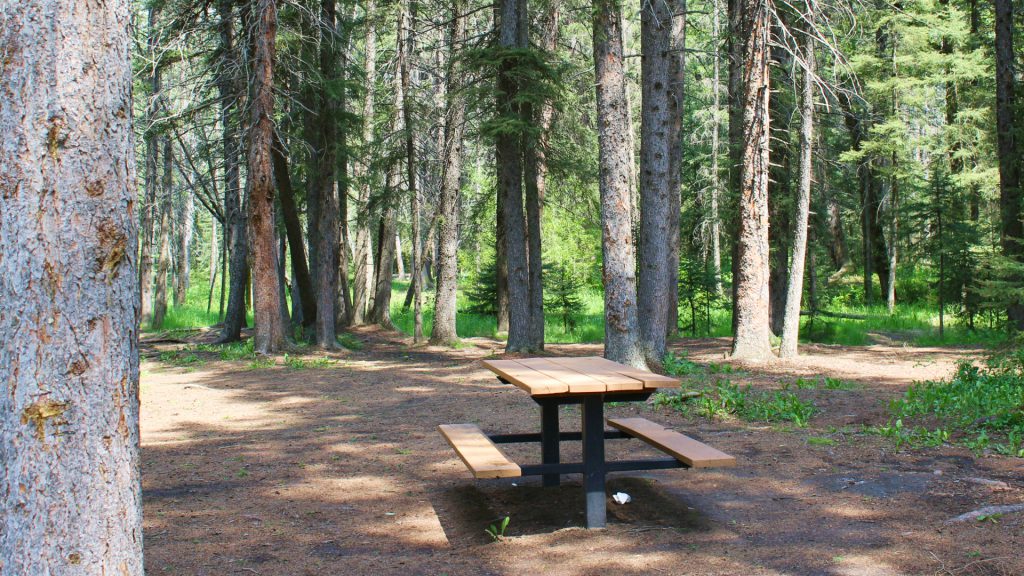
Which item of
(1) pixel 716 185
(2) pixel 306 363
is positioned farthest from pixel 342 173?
(1) pixel 716 185

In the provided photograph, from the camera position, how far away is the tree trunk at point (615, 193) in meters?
10.1

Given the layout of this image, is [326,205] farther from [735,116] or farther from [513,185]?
[735,116]

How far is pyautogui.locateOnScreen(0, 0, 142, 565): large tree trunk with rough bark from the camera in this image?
2.68m

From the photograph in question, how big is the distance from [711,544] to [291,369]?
9900 millimetres

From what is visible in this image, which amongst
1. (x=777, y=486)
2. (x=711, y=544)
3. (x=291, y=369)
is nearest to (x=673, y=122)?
(x=291, y=369)

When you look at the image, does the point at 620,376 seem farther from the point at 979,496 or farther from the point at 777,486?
the point at 979,496

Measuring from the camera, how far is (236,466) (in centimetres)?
655

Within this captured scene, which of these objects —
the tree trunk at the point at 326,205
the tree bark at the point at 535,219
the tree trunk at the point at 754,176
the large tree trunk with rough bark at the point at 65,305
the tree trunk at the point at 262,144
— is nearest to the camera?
the large tree trunk with rough bark at the point at 65,305

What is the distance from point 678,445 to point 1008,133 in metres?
13.9

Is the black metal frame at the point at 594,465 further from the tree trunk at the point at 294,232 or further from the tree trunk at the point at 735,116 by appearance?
the tree trunk at the point at 294,232

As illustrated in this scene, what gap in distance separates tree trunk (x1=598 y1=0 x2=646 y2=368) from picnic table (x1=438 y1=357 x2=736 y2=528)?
4482 millimetres

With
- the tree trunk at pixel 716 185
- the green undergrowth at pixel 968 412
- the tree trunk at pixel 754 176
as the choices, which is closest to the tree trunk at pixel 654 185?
the tree trunk at pixel 754 176

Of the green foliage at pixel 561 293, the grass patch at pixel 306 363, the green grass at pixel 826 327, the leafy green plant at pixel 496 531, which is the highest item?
the green foliage at pixel 561 293

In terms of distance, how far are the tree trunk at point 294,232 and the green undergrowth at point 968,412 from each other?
12184 millimetres
